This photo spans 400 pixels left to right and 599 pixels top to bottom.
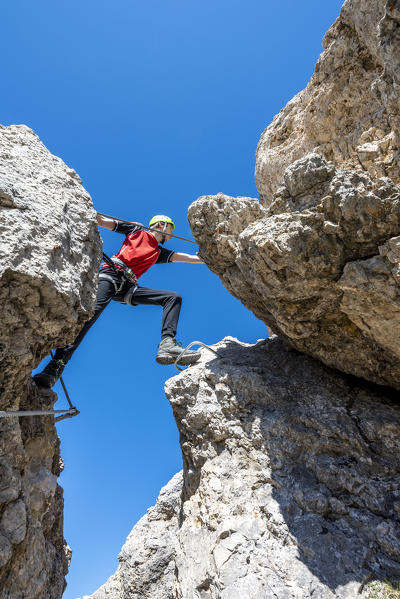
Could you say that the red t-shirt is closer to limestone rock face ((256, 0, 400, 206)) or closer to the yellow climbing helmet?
the yellow climbing helmet

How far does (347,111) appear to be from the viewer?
8.95 m

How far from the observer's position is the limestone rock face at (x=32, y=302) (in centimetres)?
488

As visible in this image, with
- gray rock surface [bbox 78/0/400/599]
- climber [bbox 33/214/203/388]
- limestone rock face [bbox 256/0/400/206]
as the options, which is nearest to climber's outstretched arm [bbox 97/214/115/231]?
climber [bbox 33/214/203/388]

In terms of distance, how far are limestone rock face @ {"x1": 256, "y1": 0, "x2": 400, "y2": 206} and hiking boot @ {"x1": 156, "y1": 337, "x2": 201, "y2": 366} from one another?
5.04 meters

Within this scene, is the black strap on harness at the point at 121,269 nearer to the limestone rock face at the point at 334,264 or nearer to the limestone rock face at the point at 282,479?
the limestone rock face at the point at 282,479

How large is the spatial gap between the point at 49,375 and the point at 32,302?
2643 mm

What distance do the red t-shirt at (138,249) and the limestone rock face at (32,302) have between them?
7.60 ft

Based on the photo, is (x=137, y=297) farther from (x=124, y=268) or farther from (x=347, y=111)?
(x=347, y=111)

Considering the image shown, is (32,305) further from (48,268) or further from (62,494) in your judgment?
(62,494)

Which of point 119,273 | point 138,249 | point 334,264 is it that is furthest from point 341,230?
point 119,273

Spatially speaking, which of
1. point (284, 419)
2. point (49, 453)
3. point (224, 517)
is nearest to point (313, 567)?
point (224, 517)

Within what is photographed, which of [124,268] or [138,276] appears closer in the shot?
[124,268]

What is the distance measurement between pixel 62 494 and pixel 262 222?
645cm

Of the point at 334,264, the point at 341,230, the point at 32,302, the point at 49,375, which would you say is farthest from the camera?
the point at 49,375
